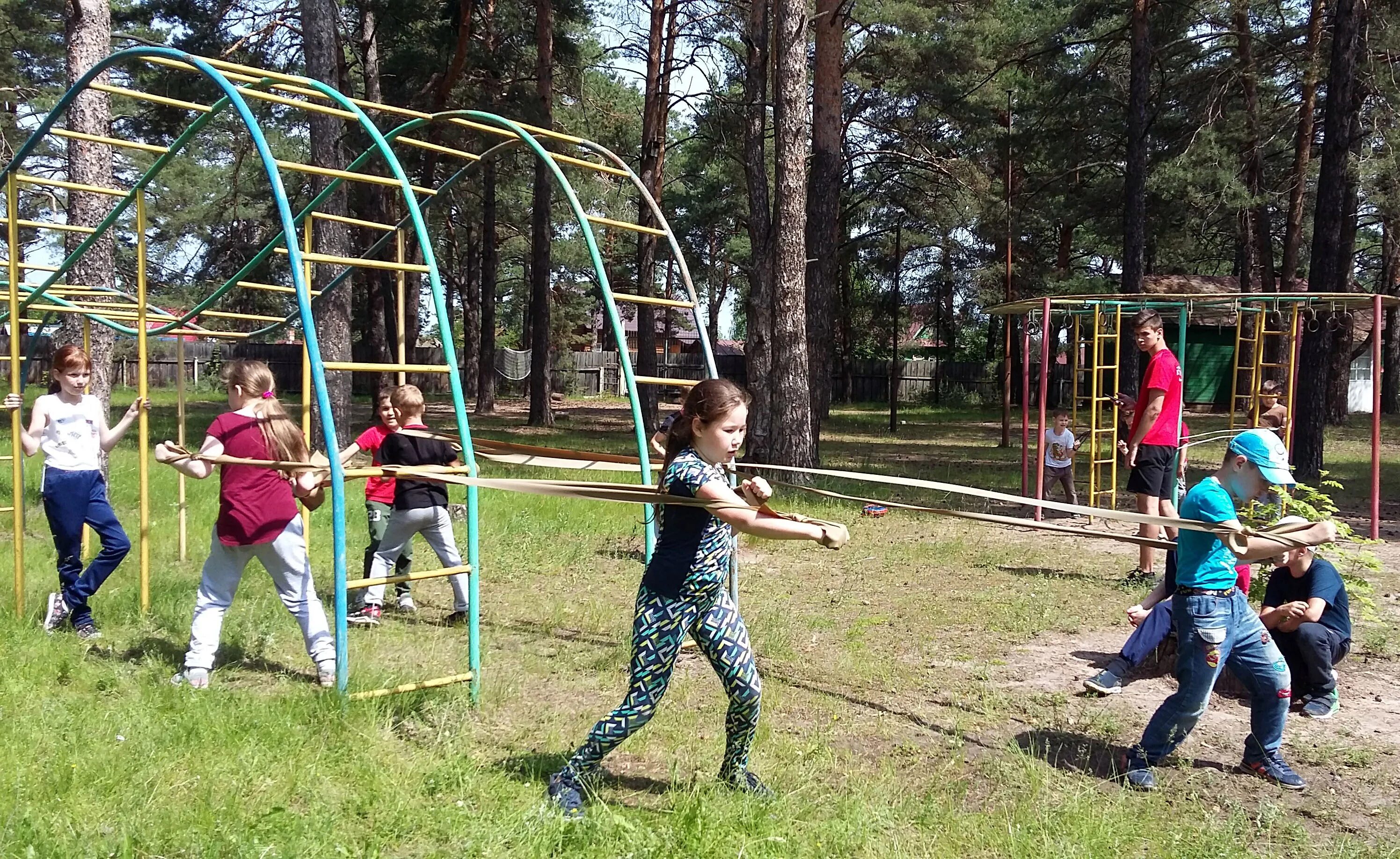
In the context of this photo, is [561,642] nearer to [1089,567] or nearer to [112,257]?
[1089,567]

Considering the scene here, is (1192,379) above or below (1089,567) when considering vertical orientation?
above

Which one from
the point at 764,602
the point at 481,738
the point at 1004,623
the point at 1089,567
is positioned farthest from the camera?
the point at 1089,567

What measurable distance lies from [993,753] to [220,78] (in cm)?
423

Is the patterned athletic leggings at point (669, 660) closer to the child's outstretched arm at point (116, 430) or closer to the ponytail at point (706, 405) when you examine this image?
the ponytail at point (706, 405)

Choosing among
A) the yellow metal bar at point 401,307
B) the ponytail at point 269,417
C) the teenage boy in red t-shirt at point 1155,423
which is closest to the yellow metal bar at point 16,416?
the ponytail at point 269,417

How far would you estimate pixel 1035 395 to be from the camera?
117 ft

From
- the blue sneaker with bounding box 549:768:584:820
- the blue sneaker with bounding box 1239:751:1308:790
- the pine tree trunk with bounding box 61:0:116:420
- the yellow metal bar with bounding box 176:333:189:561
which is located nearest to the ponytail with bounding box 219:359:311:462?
the blue sneaker with bounding box 549:768:584:820

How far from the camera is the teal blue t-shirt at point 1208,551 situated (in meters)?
3.82

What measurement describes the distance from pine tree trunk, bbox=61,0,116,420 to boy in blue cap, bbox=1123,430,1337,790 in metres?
8.83

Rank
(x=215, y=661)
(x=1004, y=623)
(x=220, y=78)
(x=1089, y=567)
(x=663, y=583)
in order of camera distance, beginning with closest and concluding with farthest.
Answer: (x=663, y=583) < (x=220, y=78) < (x=215, y=661) < (x=1004, y=623) < (x=1089, y=567)

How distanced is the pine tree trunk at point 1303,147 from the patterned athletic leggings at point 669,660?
55.6 feet

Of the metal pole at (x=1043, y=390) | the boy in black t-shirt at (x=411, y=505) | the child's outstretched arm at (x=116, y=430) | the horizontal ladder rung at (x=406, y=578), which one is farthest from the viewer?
the metal pole at (x=1043, y=390)

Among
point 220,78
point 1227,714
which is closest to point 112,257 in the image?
point 220,78

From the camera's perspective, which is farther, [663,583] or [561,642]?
[561,642]
